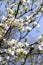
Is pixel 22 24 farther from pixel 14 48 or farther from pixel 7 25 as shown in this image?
pixel 14 48

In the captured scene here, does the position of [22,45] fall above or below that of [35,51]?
above

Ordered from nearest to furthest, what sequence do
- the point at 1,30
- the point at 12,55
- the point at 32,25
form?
the point at 12,55 → the point at 1,30 → the point at 32,25

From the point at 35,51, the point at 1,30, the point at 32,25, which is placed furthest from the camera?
the point at 32,25

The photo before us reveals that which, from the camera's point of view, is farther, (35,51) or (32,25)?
(32,25)

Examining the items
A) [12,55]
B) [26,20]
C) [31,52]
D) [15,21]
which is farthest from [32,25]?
[12,55]

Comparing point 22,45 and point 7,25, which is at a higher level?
point 7,25

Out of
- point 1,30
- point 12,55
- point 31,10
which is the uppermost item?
point 31,10

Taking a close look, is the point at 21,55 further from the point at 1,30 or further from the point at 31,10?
the point at 31,10

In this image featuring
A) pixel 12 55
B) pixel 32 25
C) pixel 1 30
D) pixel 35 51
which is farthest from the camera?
pixel 32 25

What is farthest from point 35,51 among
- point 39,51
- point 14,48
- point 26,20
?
point 26,20
